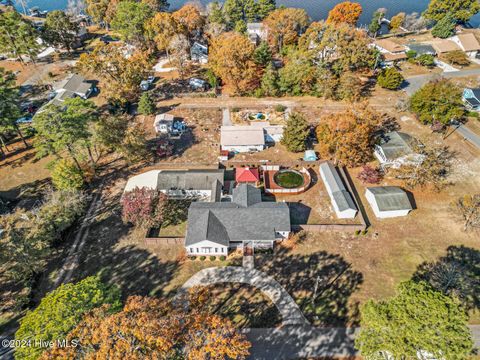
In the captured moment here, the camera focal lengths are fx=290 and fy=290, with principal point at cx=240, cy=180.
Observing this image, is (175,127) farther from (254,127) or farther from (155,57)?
(155,57)

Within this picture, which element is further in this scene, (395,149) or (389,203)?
(395,149)

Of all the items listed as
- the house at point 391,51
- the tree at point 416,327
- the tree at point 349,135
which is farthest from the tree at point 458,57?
the tree at point 416,327

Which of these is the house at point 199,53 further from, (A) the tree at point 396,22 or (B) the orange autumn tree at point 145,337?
(B) the orange autumn tree at point 145,337

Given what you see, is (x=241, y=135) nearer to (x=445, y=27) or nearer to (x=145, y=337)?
(x=145, y=337)

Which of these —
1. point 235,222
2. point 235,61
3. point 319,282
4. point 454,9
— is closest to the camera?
point 319,282

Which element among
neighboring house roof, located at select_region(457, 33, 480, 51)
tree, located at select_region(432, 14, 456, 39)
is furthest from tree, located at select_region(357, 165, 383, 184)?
tree, located at select_region(432, 14, 456, 39)

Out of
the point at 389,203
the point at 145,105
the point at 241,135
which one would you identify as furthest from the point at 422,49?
the point at 145,105

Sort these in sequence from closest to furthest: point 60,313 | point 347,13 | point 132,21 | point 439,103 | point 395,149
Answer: point 60,313, point 395,149, point 439,103, point 132,21, point 347,13

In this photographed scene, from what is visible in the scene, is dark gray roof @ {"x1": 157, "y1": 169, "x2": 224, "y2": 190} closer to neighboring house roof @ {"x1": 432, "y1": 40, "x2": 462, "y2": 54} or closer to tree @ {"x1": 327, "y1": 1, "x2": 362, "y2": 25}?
tree @ {"x1": 327, "y1": 1, "x2": 362, "y2": 25}
